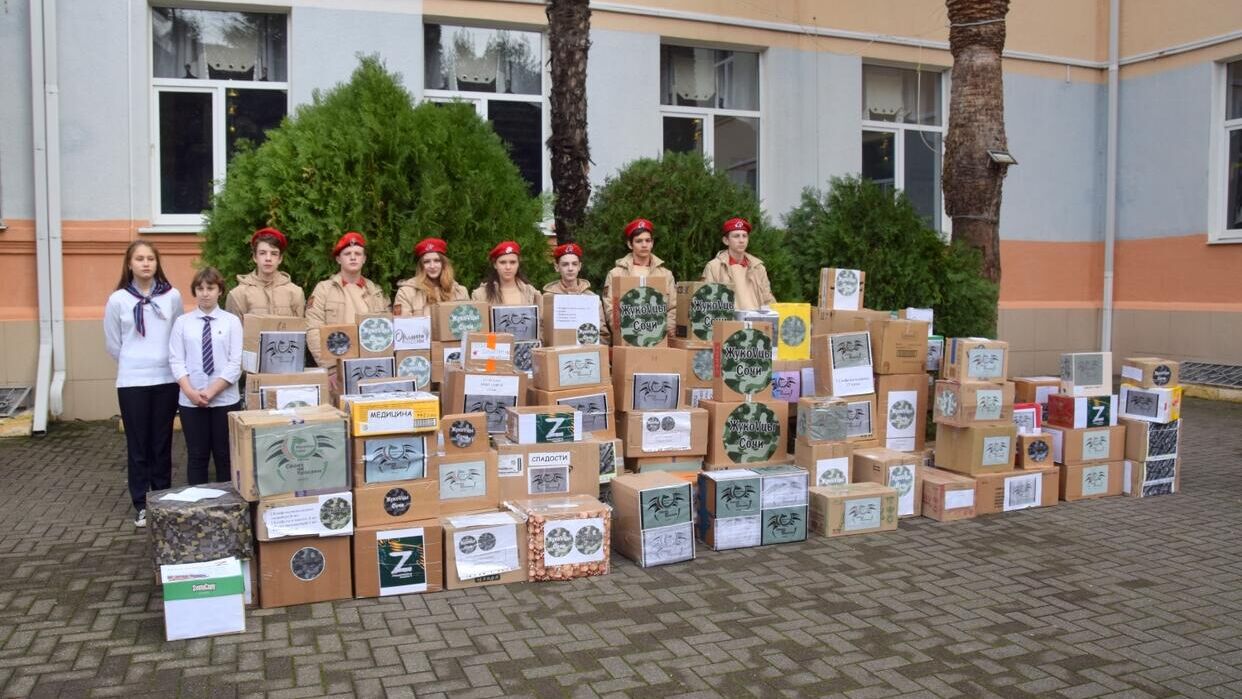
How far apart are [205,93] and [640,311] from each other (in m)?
6.40

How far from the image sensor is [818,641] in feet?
15.1

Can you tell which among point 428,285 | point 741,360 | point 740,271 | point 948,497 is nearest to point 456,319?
point 428,285

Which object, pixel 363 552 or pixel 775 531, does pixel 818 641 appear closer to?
pixel 775 531

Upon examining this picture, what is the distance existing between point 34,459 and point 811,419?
6293mm

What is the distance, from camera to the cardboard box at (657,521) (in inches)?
225

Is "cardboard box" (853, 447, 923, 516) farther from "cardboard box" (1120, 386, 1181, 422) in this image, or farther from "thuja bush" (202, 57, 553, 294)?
"thuja bush" (202, 57, 553, 294)

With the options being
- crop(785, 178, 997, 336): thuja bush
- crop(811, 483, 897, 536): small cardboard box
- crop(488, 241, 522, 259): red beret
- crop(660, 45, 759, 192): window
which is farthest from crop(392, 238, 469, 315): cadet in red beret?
crop(660, 45, 759, 192): window

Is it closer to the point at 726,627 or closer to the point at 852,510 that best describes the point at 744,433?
the point at 852,510

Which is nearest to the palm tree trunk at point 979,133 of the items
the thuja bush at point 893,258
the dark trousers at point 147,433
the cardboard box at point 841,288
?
the thuja bush at point 893,258

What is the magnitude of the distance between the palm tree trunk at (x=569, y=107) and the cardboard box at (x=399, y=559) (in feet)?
13.6

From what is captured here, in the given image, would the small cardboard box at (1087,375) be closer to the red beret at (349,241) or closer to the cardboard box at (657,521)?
the cardboard box at (657,521)

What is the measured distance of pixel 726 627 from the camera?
15.6 feet

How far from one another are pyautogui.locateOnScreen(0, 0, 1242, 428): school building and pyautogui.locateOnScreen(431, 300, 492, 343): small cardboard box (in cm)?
494

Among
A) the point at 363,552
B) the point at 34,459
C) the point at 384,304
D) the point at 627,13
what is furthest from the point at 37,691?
the point at 627,13
